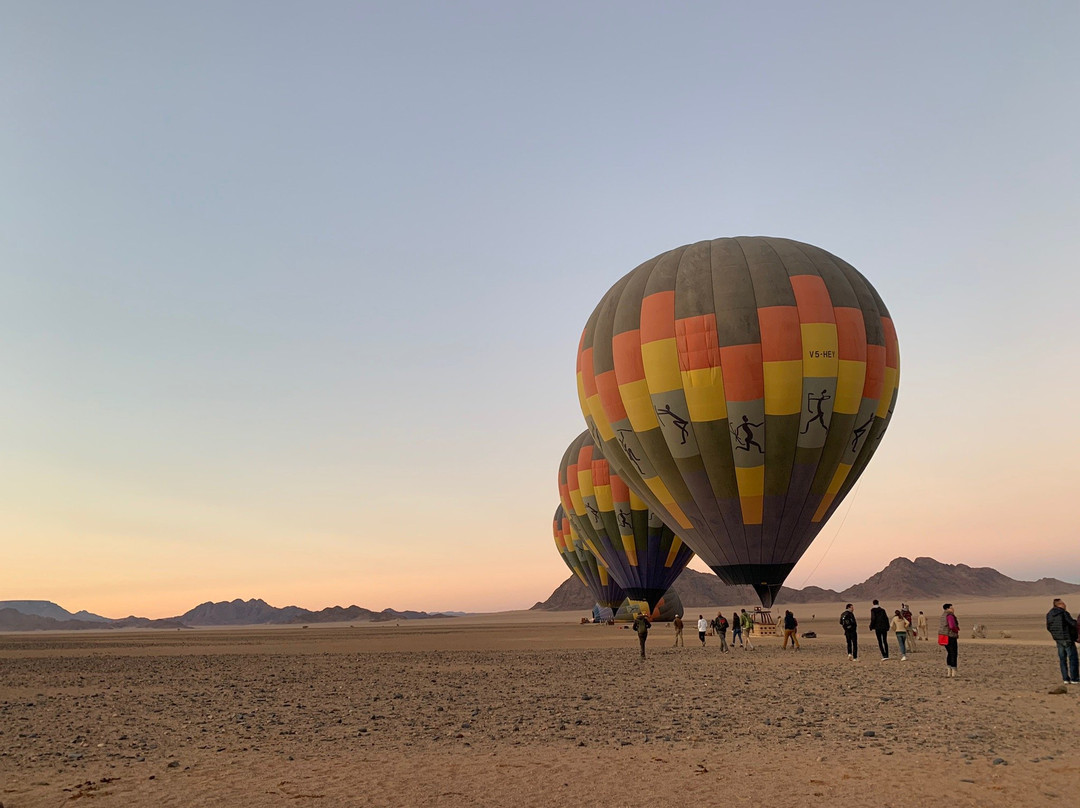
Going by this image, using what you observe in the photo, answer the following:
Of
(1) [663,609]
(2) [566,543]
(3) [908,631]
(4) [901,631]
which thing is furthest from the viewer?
(2) [566,543]

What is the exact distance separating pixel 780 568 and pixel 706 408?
6.25m

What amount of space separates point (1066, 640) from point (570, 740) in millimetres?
10357

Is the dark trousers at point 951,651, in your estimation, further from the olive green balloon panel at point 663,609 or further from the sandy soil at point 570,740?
the olive green balloon panel at point 663,609

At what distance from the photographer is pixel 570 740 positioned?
1123 cm

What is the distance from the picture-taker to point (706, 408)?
28.2 metres

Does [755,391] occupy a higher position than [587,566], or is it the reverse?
[755,391]

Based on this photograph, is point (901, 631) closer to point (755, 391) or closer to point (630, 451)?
point (755, 391)

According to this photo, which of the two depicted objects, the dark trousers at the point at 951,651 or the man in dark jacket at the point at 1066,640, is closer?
the man in dark jacket at the point at 1066,640

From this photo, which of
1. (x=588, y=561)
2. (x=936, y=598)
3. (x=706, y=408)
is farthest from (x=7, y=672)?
(x=936, y=598)

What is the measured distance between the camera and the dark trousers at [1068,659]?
15406 millimetres

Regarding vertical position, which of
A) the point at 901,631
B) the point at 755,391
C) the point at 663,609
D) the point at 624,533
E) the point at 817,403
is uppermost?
the point at 755,391

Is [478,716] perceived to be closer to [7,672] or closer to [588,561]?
[7,672]

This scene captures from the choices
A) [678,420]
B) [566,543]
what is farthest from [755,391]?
[566,543]

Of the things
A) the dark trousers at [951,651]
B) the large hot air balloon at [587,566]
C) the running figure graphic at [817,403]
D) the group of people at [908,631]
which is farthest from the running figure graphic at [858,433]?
the large hot air balloon at [587,566]
